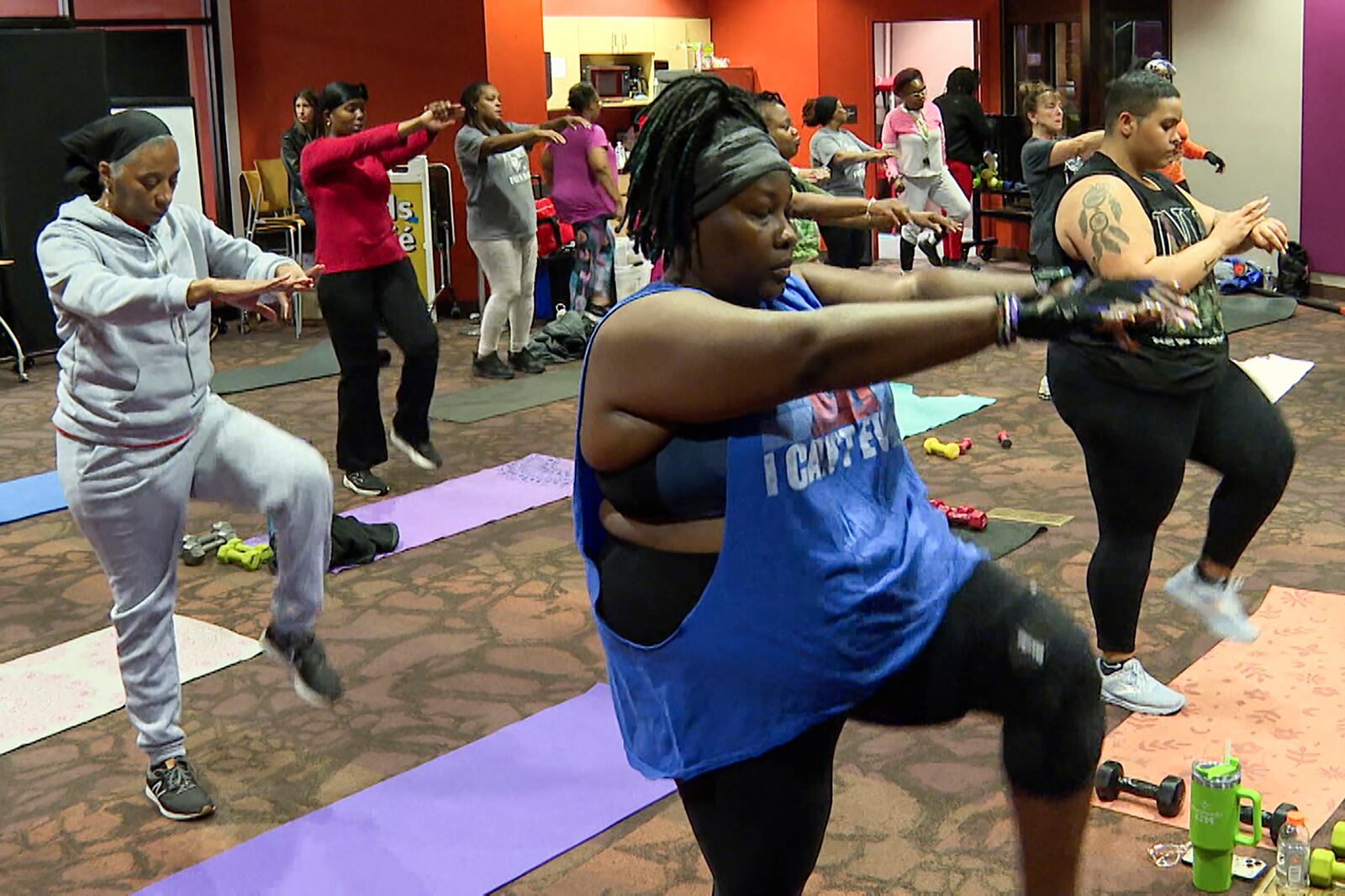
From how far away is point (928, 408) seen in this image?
24.5ft

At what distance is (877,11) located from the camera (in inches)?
575

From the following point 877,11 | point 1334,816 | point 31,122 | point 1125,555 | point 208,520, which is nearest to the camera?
point 1334,816

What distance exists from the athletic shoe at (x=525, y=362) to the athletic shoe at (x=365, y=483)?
253cm

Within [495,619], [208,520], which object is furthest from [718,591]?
[208,520]

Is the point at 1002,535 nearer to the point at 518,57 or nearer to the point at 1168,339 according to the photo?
the point at 1168,339

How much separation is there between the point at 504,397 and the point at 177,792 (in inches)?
189

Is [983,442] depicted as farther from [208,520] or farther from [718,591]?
[718,591]

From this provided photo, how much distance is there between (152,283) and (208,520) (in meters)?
3.05

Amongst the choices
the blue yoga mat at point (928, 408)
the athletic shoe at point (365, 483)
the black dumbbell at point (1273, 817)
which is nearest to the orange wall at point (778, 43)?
the blue yoga mat at point (928, 408)

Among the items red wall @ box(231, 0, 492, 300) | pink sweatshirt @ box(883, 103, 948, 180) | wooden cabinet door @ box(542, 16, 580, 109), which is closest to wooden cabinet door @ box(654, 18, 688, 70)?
wooden cabinet door @ box(542, 16, 580, 109)

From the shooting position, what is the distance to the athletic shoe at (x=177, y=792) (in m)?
3.49

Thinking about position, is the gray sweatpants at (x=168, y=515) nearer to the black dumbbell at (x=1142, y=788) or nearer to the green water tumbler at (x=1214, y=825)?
the black dumbbell at (x=1142, y=788)

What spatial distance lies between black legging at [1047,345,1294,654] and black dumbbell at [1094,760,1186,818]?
1.62ft

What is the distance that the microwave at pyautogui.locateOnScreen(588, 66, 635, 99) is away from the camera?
14281 mm
